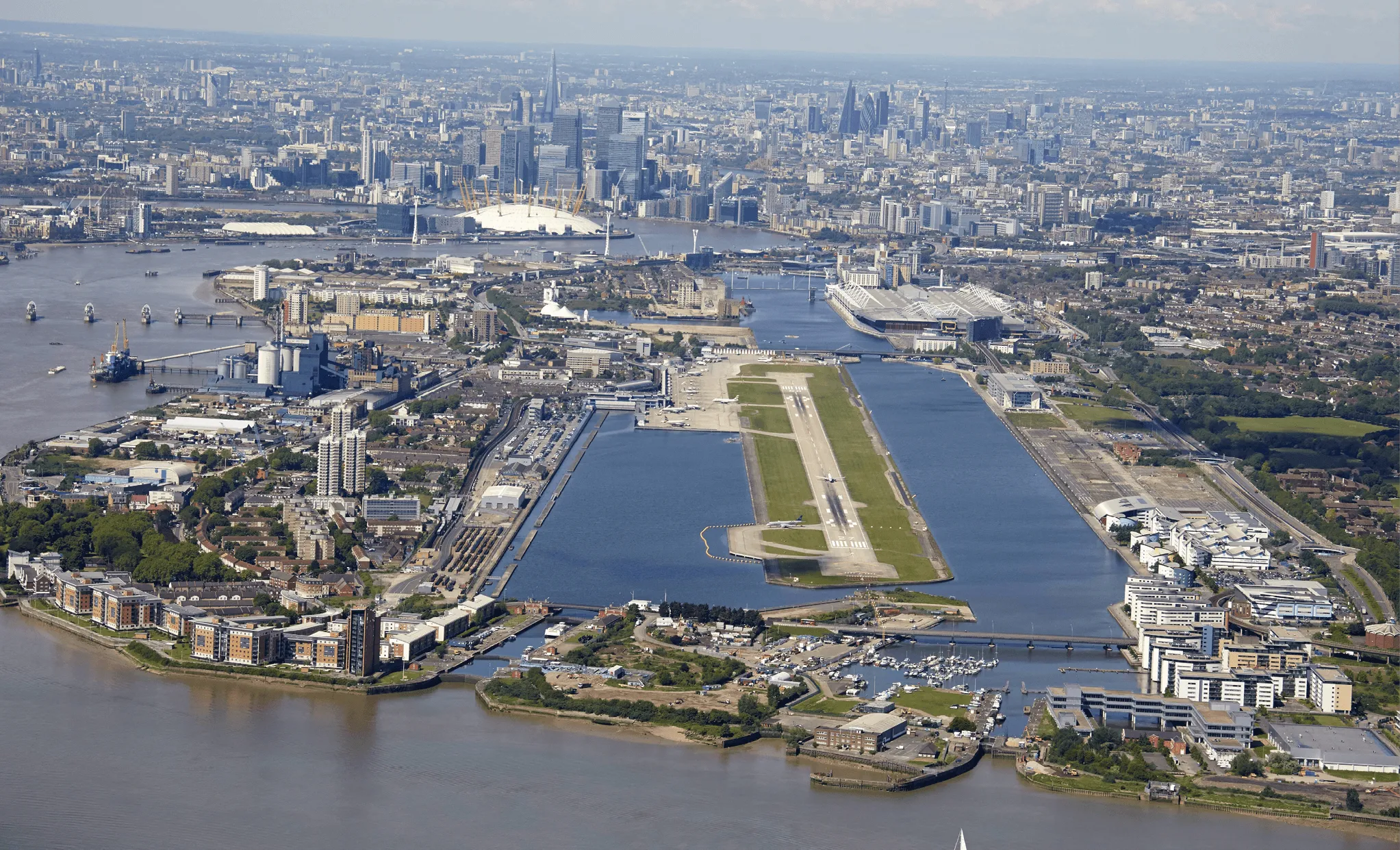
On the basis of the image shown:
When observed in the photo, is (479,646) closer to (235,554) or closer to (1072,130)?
(235,554)

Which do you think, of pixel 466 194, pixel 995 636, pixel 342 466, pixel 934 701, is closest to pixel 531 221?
pixel 466 194

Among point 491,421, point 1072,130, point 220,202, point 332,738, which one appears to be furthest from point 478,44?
point 332,738

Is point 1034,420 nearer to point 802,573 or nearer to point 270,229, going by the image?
point 802,573

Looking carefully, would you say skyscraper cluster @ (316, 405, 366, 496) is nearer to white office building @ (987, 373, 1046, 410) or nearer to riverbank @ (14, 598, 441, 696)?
riverbank @ (14, 598, 441, 696)

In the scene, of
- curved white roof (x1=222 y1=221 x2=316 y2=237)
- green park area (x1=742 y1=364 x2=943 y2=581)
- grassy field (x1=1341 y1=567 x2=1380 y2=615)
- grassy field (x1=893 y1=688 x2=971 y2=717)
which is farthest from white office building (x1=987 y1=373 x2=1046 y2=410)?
curved white roof (x1=222 y1=221 x2=316 y2=237)

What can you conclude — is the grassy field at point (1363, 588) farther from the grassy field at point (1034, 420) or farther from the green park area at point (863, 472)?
the grassy field at point (1034, 420)

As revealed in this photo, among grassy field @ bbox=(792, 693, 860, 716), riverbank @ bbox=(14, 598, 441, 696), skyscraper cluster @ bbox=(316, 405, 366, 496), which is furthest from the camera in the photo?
skyscraper cluster @ bbox=(316, 405, 366, 496)

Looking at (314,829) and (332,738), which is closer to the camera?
(314,829)
